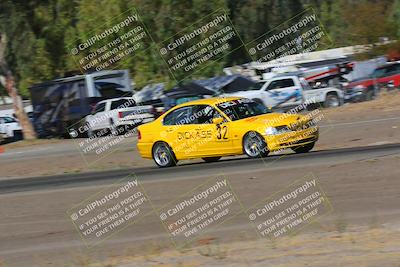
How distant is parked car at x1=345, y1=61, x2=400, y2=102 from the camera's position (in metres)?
33.8

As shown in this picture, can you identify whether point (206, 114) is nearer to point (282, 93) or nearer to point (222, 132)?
point (222, 132)

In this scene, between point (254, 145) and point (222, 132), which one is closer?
point (254, 145)

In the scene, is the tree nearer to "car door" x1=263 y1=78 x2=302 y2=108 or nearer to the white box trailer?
the white box trailer

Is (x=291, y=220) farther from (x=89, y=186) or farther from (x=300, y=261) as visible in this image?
(x=89, y=186)

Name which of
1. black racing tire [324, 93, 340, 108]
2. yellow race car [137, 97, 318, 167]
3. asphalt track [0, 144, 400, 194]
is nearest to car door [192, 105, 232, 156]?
yellow race car [137, 97, 318, 167]

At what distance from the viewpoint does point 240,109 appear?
1733 cm

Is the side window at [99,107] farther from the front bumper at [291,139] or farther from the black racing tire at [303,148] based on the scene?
the front bumper at [291,139]

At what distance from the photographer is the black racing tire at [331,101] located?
111ft

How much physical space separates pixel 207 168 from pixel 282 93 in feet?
56.8

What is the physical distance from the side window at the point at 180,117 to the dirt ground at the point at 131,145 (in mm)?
2238

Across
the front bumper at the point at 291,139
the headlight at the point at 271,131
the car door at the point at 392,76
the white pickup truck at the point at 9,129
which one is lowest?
the car door at the point at 392,76

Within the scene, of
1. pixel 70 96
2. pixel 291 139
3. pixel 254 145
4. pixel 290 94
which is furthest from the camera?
pixel 70 96

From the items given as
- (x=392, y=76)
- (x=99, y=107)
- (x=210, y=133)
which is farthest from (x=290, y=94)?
(x=210, y=133)

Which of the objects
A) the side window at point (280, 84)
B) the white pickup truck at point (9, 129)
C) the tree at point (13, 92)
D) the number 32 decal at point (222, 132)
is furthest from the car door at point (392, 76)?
A: the number 32 decal at point (222, 132)
